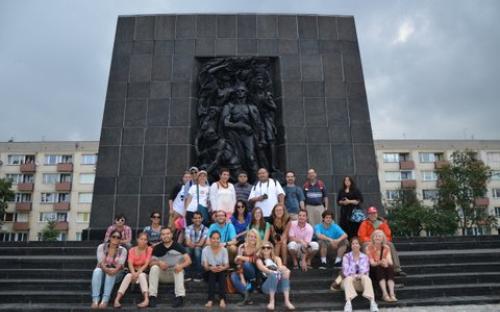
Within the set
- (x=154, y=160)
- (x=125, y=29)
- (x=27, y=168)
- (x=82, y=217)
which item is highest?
(x=27, y=168)

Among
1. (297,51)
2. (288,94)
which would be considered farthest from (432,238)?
(297,51)

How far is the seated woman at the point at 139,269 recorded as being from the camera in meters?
6.97

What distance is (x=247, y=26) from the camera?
Answer: 46.5ft

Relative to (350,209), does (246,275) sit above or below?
below

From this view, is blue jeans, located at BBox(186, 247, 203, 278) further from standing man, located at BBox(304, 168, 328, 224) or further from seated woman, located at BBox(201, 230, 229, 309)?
standing man, located at BBox(304, 168, 328, 224)

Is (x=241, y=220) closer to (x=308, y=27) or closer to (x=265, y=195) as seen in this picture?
(x=265, y=195)

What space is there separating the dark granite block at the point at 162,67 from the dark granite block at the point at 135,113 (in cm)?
102

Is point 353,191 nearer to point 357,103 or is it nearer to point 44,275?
point 357,103

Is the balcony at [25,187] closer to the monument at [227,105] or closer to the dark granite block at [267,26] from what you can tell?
the monument at [227,105]

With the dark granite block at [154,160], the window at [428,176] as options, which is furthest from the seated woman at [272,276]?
the window at [428,176]

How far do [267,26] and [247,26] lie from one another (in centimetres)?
72

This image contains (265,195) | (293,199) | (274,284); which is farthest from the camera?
(293,199)

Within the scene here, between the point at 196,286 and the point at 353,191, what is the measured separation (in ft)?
13.5

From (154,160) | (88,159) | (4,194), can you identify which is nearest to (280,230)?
(154,160)
